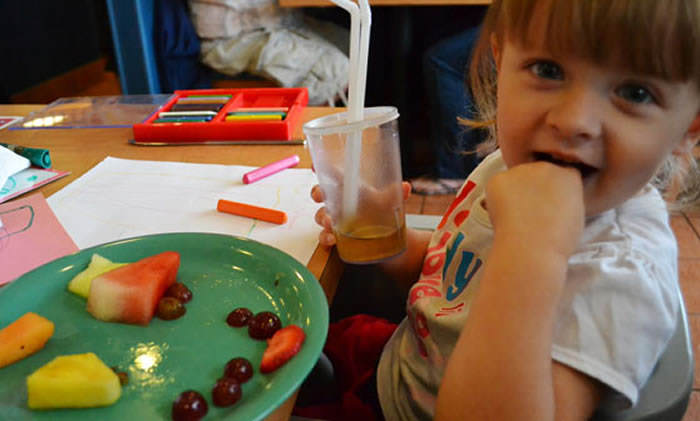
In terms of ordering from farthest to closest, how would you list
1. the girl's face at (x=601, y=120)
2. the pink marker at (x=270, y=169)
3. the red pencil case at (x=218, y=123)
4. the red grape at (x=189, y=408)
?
the red pencil case at (x=218, y=123), the pink marker at (x=270, y=169), the girl's face at (x=601, y=120), the red grape at (x=189, y=408)

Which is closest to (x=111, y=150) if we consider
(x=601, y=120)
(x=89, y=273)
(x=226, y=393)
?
(x=89, y=273)

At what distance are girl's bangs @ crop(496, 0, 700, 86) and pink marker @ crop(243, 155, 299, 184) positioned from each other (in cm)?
45

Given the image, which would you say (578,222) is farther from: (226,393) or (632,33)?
(226,393)

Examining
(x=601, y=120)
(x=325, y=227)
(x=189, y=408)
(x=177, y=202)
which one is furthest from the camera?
(x=177, y=202)

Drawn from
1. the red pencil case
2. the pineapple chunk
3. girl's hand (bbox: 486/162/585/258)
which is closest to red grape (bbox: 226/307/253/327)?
the pineapple chunk

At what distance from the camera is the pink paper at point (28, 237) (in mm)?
652

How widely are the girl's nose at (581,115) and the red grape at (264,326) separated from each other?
31 cm

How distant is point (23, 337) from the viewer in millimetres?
501

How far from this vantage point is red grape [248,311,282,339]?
0.51m

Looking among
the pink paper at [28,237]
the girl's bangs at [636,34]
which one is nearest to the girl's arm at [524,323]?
the girl's bangs at [636,34]

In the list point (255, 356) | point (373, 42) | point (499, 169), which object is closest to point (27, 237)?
point (255, 356)

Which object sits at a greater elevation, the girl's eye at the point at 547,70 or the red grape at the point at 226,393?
the girl's eye at the point at 547,70

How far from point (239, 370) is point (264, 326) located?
0.19ft

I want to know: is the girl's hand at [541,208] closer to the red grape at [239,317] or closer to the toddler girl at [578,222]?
the toddler girl at [578,222]
